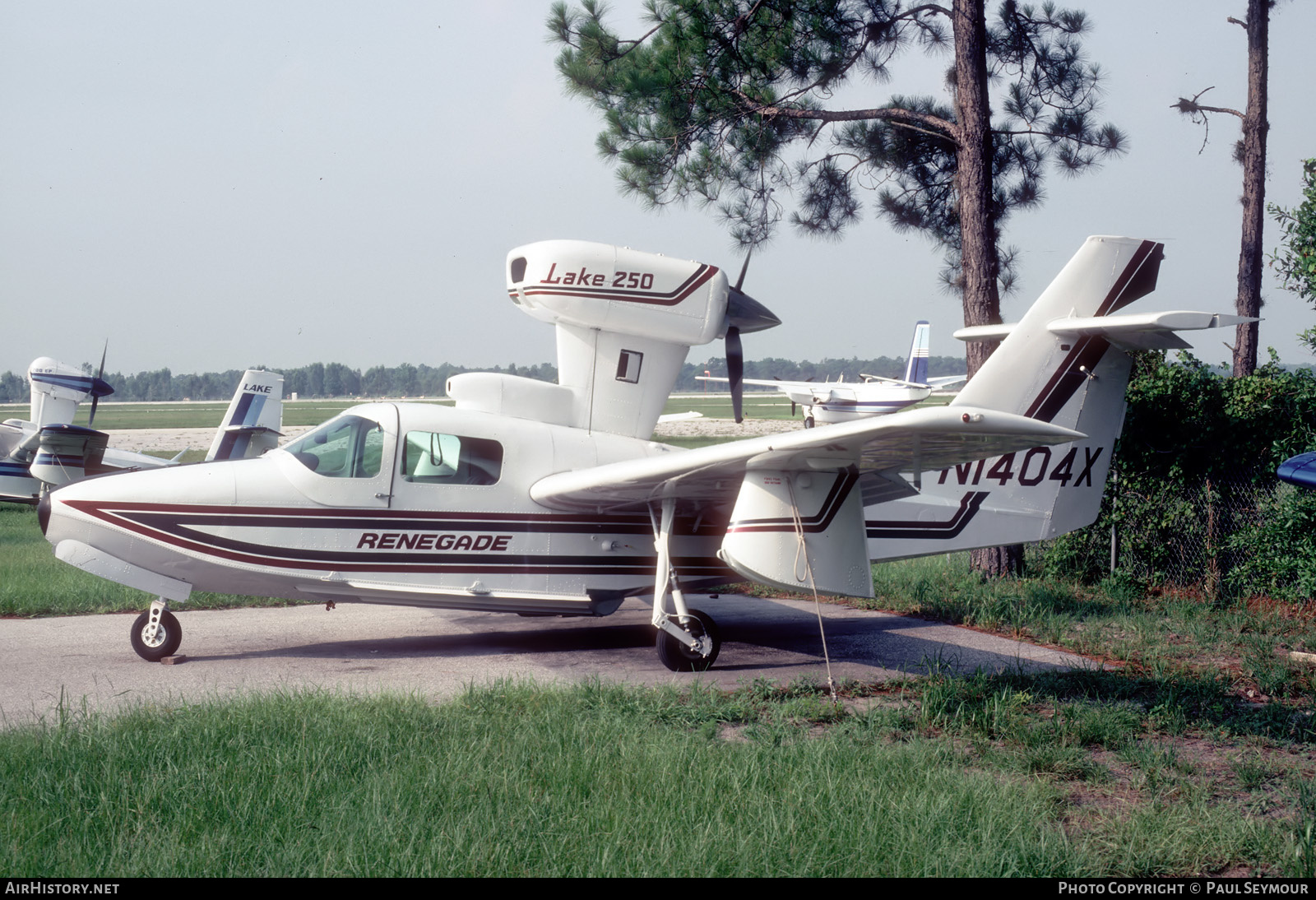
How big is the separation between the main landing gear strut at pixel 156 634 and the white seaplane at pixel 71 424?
12449 millimetres

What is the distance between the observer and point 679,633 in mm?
7742

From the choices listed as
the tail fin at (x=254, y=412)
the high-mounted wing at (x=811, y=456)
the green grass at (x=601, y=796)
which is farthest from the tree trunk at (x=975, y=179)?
the tail fin at (x=254, y=412)

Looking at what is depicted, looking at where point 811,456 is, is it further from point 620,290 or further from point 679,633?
point 620,290

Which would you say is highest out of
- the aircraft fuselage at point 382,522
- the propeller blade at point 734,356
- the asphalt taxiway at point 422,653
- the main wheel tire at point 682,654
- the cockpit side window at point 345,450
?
the propeller blade at point 734,356

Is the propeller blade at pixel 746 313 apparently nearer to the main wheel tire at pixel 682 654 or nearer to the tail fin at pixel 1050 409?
the tail fin at pixel 1050 409

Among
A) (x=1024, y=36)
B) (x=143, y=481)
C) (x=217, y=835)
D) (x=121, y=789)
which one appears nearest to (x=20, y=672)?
(x=143, y=481)

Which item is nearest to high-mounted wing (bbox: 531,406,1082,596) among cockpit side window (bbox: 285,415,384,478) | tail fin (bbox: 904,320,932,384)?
cockpit side window (bbox: 285,415,384,478)

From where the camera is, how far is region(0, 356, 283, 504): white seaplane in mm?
19312

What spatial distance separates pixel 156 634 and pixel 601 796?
512 cm

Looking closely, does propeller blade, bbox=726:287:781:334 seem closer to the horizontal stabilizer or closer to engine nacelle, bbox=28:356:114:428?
the horizontal stabilizer

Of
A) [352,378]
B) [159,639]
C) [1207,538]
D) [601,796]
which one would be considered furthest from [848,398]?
[352,378]

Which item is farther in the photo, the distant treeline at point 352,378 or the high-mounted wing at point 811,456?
the distant treeline at point 352,378

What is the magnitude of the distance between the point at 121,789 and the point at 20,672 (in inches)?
151

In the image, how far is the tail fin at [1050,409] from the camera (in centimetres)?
877
